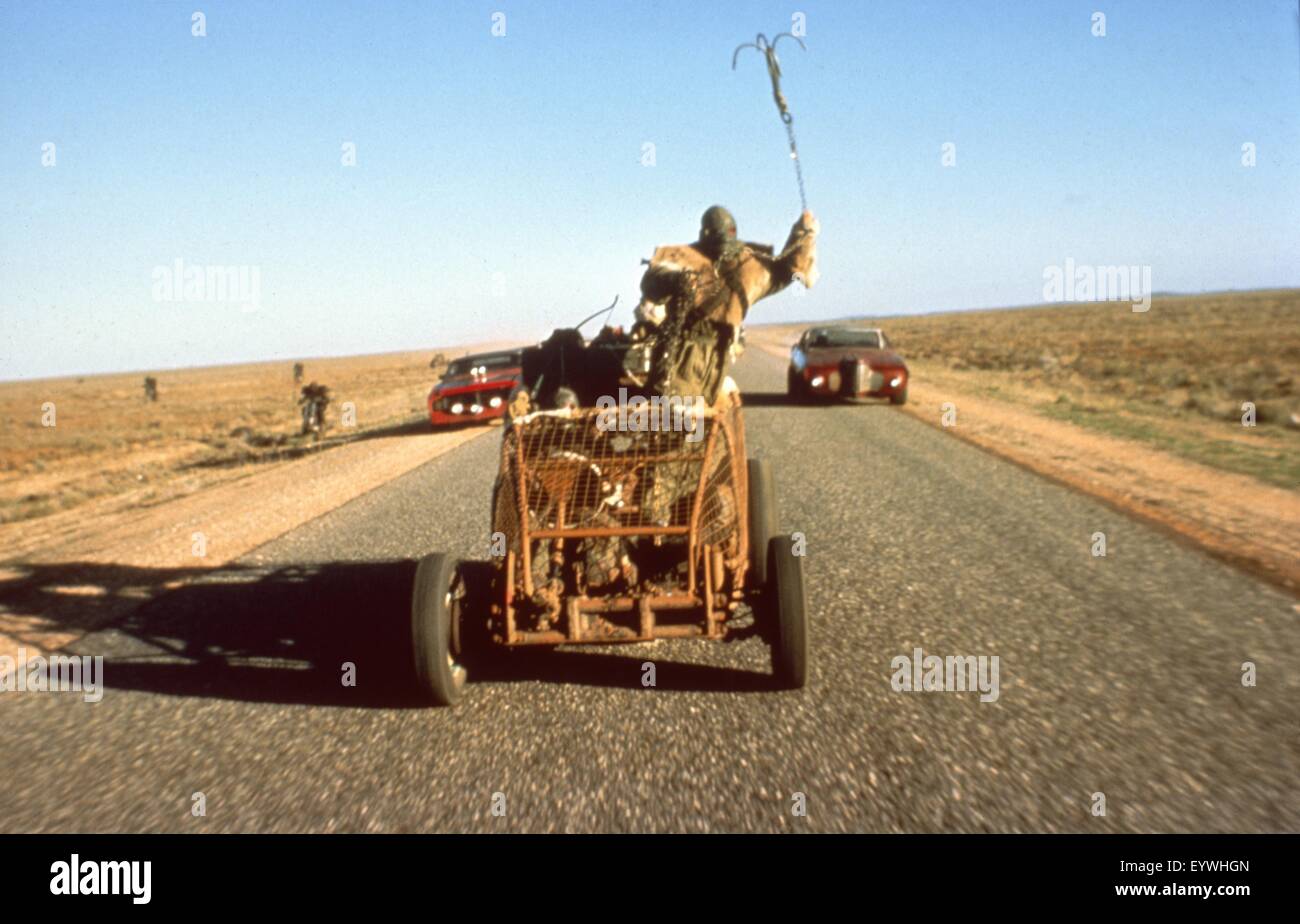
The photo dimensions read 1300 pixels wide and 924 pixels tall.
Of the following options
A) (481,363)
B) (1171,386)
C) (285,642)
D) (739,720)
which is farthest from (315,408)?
(1171,386)

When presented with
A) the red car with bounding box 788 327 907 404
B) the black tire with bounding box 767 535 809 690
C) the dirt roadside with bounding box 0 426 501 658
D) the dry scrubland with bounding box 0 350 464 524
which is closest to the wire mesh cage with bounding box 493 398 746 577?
the black tire with bounding box 767 535 809 690

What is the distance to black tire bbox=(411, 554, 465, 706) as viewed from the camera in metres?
4.41

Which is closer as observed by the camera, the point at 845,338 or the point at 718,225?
the point at 718,225

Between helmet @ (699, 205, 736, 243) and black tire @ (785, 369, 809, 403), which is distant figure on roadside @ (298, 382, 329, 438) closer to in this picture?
black tire @ (785, 369, 809, 403)

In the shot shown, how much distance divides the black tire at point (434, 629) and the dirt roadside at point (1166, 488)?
5.43m

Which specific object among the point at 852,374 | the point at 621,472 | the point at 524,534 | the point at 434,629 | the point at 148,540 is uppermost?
the point at 852,374

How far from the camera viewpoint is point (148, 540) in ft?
34.1

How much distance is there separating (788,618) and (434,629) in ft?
5.36

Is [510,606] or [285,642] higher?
[510,606]

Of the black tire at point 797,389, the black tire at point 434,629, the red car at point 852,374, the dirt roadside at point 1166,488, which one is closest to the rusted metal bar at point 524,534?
the black tire at point 434,629

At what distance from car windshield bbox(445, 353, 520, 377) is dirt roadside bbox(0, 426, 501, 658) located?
12.2 ft

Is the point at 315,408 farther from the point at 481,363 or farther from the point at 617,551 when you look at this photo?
the point at 617,551

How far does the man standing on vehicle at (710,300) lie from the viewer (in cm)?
520
